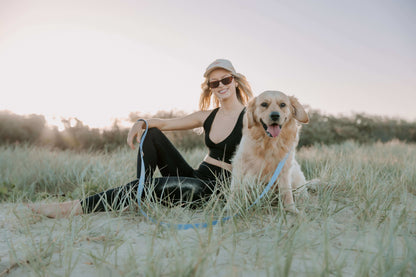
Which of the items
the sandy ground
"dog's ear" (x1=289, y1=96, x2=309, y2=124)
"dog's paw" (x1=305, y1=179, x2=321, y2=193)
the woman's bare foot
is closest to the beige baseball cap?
"dog's ear" (x1=289, y1=96, x2=309, y2=124)

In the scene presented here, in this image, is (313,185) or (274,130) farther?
(313,185)

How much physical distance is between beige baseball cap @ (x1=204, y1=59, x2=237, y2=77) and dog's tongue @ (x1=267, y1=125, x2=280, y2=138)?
2.66 ft

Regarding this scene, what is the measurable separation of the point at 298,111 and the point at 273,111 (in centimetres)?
27

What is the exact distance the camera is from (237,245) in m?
1.67

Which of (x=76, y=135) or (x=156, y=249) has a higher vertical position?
(x=76, y=135)

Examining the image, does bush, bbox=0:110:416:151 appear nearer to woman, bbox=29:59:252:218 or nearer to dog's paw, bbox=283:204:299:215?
woman, bbox=29:59:252:218

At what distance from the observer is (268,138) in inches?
95.8

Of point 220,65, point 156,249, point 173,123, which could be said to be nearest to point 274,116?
point 220,65

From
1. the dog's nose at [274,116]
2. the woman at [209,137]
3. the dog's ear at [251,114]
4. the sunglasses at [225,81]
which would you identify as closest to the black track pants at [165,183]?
the woman at [209,137]

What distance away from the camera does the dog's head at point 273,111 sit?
91.9 inches

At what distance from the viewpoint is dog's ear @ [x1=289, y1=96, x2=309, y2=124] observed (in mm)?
2424

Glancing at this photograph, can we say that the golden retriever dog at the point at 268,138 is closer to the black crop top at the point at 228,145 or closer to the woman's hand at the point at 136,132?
the black crop top at the point at 228,145

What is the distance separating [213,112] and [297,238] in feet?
5.84

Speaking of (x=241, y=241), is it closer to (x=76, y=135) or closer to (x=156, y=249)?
(x=156, y=249)
